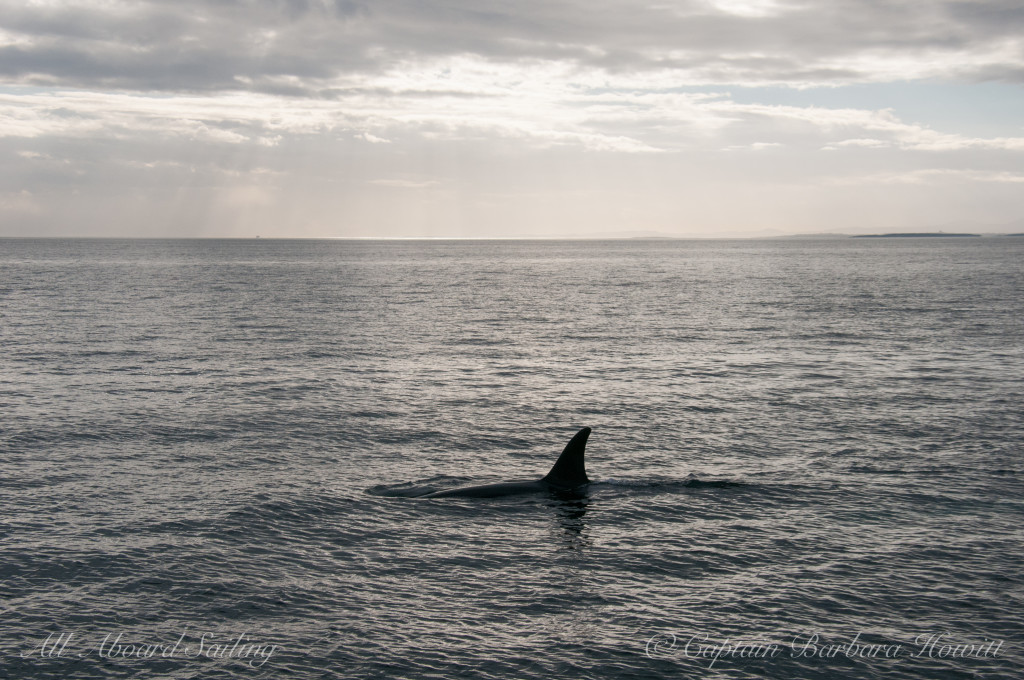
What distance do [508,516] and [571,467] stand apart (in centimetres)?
338

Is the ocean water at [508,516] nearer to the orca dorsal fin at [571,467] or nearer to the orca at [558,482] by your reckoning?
the orca at [558,482]

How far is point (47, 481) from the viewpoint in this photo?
25.9 meters

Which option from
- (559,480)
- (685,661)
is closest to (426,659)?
(685,661)

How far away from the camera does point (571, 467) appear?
25781 mm

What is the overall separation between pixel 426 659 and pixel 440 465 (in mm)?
13205

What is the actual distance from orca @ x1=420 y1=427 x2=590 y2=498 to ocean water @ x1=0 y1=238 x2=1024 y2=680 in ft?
2.51

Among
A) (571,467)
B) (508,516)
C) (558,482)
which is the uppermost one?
(571,467)

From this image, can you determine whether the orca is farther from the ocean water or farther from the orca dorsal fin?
the ocean water

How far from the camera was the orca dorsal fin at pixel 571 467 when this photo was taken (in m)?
25.5

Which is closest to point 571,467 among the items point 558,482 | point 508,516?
point 558,482

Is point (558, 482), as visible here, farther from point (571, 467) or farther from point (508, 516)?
point (508, 516)

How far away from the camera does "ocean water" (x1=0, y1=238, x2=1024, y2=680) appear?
1603 centimetres

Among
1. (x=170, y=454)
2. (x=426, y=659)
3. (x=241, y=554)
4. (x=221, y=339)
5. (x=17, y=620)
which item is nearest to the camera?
(x=426, y=659)

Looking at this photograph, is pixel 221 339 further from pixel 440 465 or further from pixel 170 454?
pixel 440 465
